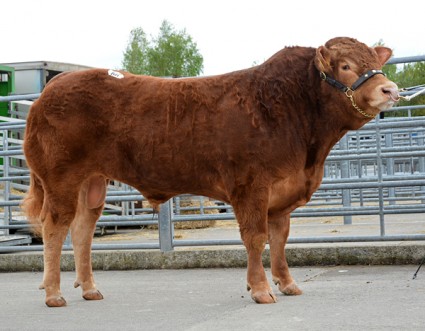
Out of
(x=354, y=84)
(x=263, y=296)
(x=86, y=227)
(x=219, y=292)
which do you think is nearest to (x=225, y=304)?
(x=263, y=296)

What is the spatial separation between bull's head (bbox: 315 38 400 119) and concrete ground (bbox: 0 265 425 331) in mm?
1335

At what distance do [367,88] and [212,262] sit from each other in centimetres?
330

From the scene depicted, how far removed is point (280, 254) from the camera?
20.6 ft

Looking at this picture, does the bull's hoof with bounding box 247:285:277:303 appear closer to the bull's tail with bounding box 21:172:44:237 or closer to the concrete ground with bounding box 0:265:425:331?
the concrete ground with bounding box 0:265:425:331

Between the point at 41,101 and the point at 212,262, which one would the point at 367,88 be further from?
the point at 212,262

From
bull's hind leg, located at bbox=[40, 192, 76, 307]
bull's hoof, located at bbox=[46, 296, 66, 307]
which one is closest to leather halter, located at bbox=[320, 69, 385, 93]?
bull's hind leg, located at bbox=[40, 192, 76, 307]

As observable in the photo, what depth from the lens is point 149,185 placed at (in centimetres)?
635

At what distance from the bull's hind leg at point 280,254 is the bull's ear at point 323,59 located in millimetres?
1123

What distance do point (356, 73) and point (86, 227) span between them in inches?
98.9

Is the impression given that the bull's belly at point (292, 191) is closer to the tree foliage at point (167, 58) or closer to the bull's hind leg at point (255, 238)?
the bull's hind leg at point (255, 238)

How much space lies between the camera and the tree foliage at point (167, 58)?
71.5 metres

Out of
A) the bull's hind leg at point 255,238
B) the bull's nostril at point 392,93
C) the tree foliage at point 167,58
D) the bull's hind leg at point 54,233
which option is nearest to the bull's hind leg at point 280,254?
the bull's hind leg at point 255,238

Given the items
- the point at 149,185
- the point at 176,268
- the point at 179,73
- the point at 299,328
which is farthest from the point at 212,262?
the point at 179,73

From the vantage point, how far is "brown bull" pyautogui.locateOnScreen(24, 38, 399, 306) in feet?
19.3
